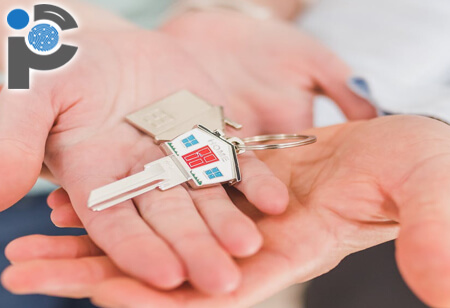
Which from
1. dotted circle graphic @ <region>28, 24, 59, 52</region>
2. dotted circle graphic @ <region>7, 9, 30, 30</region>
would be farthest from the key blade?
dotted circle graphic @ <region>7, 9, 30, 30</region>

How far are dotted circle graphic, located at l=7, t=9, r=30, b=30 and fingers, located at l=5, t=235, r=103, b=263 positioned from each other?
2.05 feet

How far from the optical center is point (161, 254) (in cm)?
61

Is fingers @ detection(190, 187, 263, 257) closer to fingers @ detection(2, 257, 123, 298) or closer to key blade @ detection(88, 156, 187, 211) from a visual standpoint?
key blade @ detection(88, 156, 187, 211)

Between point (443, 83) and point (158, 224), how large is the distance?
1.17 m

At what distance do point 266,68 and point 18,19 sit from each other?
67 centimetres

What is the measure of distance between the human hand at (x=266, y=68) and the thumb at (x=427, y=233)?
527mm

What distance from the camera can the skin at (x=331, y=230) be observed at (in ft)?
1.84

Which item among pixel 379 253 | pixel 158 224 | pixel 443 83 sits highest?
pixel 158 224

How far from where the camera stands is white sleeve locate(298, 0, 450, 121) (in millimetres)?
1429

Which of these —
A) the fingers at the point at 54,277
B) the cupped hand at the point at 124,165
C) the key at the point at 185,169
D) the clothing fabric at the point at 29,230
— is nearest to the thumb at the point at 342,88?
the cupped hand at the point at 124,165

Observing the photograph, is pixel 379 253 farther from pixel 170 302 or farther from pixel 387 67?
pixel 170 302

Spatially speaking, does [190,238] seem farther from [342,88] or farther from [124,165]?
[342,88]

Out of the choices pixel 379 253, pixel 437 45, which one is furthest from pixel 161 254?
pixel 437 45

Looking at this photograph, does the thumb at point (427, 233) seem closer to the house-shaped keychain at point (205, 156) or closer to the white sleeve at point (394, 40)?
the house-shaped keychain at point (205, 156)
